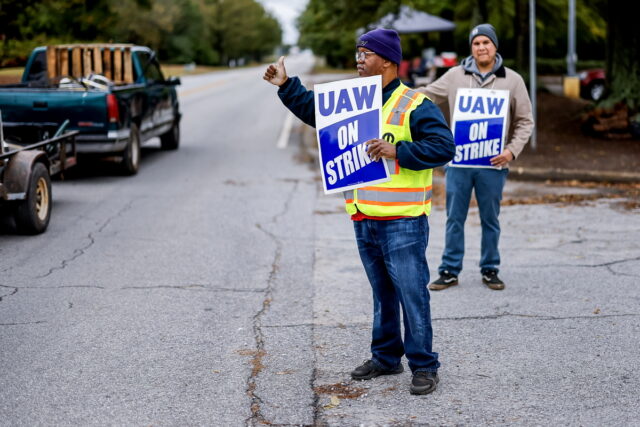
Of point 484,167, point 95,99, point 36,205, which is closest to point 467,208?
point 484,167

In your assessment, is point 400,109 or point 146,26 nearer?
point 400,109

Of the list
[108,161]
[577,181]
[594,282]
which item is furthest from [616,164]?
[108,161]

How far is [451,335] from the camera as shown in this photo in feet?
18.7

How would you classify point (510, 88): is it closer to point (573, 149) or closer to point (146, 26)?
point (573, 149)

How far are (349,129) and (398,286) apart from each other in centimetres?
85

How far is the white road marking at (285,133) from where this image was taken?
58.8 feet

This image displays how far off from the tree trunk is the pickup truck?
747cm

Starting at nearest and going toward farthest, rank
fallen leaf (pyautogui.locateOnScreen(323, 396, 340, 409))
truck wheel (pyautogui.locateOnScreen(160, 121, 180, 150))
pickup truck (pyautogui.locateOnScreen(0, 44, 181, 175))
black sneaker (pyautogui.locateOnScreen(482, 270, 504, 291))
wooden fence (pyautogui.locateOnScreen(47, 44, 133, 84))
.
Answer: fallen leaf (pyautogui.locateOnScreen(323, 396, 340, 409)) < black sneaker (pyautogui.locateOnScreen(482, 270, 504, 291)) < pickup truck (pyautogui.locateOnScreen(0, 44, 181, 175)) < wooden fence (pyautogui.locateOnScreen(47, 44, 133, 84)) < truck wheel (pyautogui.locateOnScreen(160, 121, 180, 150))

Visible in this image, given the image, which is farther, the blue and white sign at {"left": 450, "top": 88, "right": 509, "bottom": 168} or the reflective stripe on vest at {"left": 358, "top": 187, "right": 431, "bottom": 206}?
the blue and white sign at {"left": 450, "top": 88, "right": 509, "bottom": 168}

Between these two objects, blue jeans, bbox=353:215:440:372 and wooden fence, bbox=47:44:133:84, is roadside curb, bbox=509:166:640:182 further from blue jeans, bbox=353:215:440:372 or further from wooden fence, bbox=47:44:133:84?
blue jeans, bbox=353:215:440:372

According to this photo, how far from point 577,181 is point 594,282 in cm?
550

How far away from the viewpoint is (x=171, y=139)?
16641 millimetres

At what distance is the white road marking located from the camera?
17.9 m

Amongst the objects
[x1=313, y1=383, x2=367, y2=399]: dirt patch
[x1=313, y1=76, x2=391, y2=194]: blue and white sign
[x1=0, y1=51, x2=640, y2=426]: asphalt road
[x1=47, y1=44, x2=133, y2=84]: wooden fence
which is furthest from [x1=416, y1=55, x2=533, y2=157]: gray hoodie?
[x1=47, y1=44, x2=133, y2=84]: wooden fence
